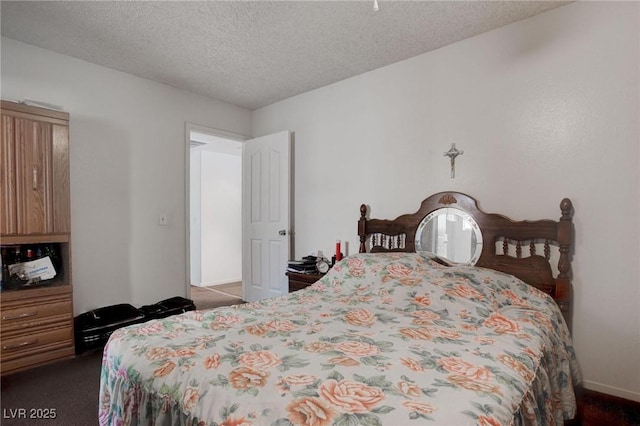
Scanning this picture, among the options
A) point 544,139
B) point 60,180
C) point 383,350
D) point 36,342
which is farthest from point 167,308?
point 544,139

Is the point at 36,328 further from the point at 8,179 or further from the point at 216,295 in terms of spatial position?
the point at 216,295

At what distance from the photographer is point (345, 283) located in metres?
2.38

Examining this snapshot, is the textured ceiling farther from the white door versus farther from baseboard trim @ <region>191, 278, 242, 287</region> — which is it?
baseboard trim @ <region>191, 278, 242, 287</region>

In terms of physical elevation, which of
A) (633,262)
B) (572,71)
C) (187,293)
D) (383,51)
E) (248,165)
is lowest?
(187,293)

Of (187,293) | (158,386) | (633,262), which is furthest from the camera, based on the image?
(187,293)

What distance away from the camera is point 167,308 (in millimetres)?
3273

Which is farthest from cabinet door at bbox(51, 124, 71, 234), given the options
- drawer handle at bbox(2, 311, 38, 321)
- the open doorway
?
the open doorway

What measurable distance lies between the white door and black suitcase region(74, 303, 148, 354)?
1.36 metres

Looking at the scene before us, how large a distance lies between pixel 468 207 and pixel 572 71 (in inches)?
42.7

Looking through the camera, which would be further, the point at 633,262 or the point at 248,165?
the point at 248,165

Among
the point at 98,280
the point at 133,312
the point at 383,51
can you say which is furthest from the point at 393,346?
the point at 98,280

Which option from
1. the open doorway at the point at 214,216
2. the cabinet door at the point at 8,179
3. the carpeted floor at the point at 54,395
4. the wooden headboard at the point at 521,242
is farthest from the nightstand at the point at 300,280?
the open doorway at the point at 214,216

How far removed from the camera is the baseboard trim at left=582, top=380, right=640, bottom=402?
1.99 metres

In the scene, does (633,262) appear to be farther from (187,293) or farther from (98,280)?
(98,280)
